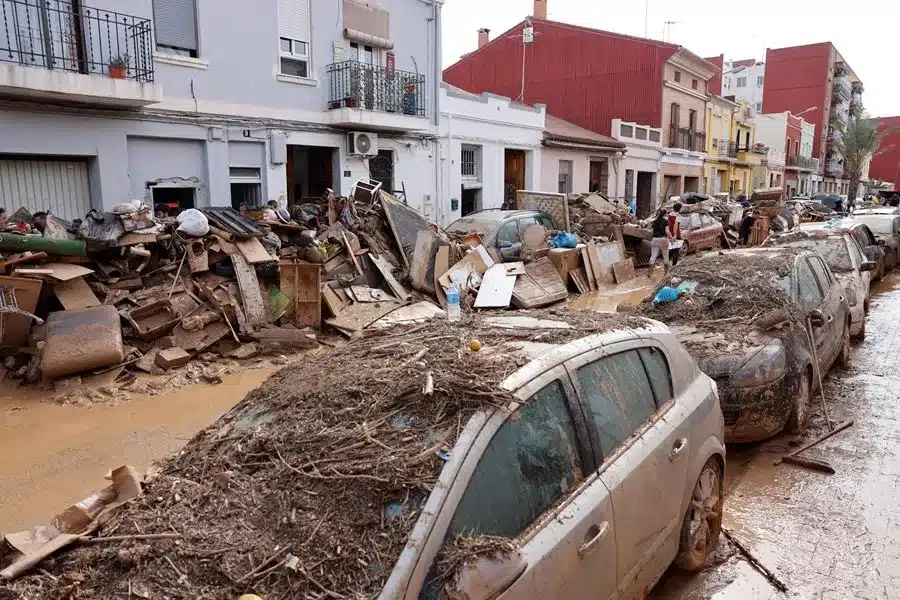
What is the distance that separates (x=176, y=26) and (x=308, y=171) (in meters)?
5.35

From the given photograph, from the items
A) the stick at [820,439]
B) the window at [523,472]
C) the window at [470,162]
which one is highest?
the window at [470,162]

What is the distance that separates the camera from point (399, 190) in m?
17.2

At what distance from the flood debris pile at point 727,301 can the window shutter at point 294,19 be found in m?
10.5

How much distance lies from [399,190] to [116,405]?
10856 mm

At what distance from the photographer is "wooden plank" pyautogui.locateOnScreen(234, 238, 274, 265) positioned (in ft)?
32.1

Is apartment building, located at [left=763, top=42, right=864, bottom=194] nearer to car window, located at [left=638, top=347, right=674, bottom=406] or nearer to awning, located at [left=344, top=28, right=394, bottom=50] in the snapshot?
awning, located at [left=344, top=28, right=394, bottom=50]

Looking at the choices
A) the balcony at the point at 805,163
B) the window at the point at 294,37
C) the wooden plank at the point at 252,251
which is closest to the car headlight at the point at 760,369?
the wooden plank at the point at 252,251

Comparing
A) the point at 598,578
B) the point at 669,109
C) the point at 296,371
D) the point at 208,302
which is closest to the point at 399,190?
the point at 208,302

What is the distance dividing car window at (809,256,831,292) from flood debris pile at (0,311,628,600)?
5.79 metres

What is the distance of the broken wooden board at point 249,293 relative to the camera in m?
9.44

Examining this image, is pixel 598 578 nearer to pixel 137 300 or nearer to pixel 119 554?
pixel 119 554

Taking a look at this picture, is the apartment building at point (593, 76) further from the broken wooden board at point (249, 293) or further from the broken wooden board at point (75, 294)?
the broken wooden board at point (75, 294)

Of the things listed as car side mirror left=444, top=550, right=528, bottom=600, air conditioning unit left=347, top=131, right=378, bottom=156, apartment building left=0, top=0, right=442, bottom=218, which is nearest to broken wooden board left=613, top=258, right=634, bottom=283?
apartment building left=0, top=0, right=442, bottom=218

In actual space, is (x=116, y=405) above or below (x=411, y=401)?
below
